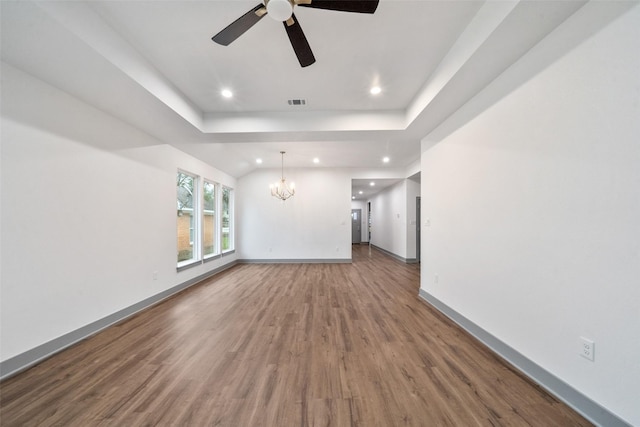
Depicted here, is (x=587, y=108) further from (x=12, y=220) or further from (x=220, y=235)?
(x=220, y=235)

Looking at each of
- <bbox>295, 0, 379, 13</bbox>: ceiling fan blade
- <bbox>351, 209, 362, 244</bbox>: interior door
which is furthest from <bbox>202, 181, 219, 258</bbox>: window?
<bbox>351, 209, 362, 244</bbox>: interior door

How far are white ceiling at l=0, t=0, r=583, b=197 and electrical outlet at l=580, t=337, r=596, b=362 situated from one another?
7.05ft

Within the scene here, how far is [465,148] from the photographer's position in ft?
8.41

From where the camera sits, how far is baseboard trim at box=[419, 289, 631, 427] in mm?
1304

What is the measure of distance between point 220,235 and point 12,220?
3.77 meters

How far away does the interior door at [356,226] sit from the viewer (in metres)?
11.2

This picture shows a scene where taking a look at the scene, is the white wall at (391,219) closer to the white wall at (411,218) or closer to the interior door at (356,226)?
the white wall at (411,218)

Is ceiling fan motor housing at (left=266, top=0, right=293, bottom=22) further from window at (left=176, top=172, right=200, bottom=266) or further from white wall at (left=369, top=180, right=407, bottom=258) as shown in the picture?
white wall at (left=369, top=180, right=407, bottom=258)

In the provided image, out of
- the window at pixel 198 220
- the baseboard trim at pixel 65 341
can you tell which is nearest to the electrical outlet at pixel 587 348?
the baseboard trim at pixel 65 341

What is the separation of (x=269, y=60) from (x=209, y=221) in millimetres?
4116

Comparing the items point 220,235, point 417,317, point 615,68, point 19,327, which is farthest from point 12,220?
point 615,68

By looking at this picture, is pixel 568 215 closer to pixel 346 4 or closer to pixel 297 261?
pixel 346 4

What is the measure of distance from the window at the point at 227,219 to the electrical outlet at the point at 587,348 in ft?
20.1

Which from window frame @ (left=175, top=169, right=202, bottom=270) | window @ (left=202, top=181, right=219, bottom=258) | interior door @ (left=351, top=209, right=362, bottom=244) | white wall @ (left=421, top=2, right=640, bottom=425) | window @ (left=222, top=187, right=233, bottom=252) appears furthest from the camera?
interior door @ (left=351, top=209, right=362, bottom=244)
